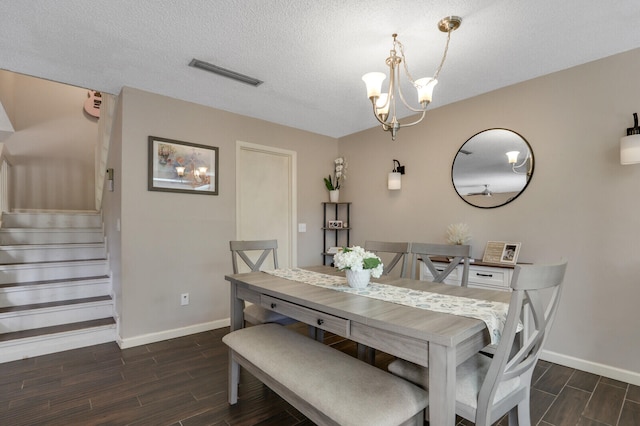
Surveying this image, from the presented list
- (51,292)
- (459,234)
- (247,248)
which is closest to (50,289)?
(51,292)

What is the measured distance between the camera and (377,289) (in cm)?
182

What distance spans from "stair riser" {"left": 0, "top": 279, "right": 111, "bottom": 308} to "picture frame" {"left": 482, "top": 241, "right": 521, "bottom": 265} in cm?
401

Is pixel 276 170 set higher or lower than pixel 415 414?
higher

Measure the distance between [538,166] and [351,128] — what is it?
2.25m

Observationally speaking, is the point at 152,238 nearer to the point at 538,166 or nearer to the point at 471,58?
the point at 471,58

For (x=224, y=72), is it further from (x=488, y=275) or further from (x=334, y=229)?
(x=488, y=275)

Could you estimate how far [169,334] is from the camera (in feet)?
10.2

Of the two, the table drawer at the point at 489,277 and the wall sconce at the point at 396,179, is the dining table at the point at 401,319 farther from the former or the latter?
the wall sconce at the point at 396,179

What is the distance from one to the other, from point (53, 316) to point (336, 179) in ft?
11.7

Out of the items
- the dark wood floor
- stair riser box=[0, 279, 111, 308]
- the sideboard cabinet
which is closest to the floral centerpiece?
the dark wood floor

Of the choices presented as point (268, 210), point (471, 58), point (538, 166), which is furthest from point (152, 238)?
point (538, 166)

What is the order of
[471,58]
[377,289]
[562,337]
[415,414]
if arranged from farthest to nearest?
[562,337] < [471,58] < [377,289] < [415,414]

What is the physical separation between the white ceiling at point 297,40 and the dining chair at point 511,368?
1609 mm

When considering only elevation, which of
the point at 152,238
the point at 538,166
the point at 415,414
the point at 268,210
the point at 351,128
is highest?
the point at 351,128
